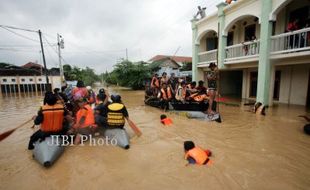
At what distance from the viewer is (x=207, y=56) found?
13.5 m

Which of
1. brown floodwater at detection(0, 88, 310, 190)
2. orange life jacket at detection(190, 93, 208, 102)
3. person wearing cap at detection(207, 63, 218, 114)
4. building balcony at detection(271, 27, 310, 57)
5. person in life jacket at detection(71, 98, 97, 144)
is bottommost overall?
brown floodwater at detection(0, 88, 310, 190)

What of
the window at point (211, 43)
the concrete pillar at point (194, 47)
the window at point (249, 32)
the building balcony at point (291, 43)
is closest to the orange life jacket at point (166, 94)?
the building balcony at point (291, 43)

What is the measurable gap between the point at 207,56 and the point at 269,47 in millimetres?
5152

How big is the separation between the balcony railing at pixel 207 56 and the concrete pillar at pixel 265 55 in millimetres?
3901

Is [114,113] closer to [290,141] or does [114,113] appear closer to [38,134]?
[38,134]

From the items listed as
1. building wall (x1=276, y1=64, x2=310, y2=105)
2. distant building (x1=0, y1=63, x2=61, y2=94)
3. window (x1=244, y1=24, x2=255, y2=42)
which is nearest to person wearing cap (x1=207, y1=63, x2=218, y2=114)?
building wall (x1=276, y1=64, x2=310, y2=105)

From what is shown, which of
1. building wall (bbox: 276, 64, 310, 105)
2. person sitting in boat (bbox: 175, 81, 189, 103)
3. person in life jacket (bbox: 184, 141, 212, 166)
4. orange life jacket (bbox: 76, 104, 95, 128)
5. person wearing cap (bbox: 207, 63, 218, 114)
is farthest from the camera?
building wall (bbox: 276, 64, 310, 105)

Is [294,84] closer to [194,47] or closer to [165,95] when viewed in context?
[165,95]

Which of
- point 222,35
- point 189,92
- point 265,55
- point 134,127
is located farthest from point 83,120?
point 222,35

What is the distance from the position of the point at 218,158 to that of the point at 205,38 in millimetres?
13324

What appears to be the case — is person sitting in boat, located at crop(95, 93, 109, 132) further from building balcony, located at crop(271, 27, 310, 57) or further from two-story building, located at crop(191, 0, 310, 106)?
building balcony, located at crop(271, 27, 310, 57)

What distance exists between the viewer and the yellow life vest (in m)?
4.56

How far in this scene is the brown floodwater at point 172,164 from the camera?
2.94m

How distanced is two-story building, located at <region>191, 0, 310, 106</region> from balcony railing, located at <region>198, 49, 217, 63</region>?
0.24 ft
